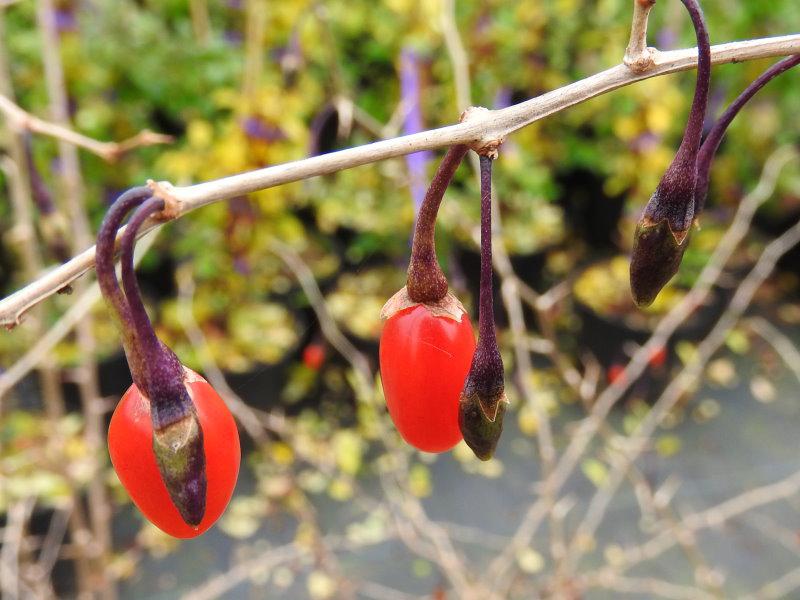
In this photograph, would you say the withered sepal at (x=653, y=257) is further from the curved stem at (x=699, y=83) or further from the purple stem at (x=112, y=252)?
the purple stem at (x=112, y=252)

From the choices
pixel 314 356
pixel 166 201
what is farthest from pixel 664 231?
pixel 314 356

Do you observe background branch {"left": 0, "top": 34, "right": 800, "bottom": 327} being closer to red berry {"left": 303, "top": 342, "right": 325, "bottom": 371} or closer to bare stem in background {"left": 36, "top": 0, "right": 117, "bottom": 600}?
bare stem in background {"left": 36, "top": 0, "right": 117, "bottom": 600}

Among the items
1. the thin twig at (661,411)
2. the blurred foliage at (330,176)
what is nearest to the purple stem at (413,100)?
the blurred foliage at (330,176)

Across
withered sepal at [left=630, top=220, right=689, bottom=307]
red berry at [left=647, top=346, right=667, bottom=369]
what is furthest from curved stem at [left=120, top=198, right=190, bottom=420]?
red berry at [left=647, top=346, right=667, bottom=369]

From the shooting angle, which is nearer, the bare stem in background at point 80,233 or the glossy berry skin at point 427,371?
the glossy berry skin at point 427,371

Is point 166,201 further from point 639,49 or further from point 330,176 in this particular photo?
point 330,176
